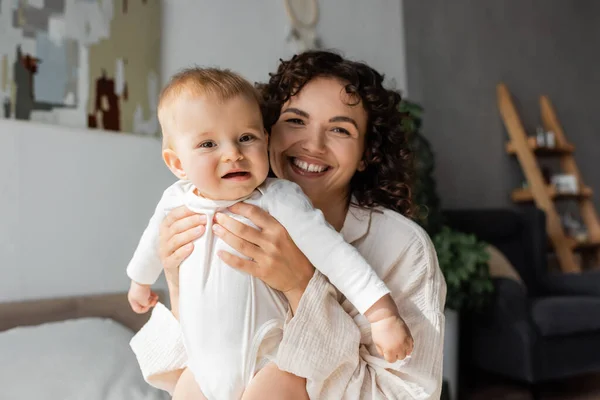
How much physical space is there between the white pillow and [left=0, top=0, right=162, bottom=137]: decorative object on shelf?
0.86 m

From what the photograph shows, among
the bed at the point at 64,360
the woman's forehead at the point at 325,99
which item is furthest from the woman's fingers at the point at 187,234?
the bed at the point at 64,360

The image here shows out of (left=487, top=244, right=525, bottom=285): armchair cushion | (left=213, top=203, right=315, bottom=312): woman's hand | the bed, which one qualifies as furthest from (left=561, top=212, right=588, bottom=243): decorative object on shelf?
(left=213, top=203, right=315, bottom=312): woman's hand

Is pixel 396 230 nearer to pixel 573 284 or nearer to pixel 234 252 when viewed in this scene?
pixel 234 252

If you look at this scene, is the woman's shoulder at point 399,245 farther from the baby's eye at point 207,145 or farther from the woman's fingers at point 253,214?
the baby's eye at point 207,145

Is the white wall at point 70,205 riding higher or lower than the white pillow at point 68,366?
higher

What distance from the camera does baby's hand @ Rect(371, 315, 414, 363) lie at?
92 centimetres

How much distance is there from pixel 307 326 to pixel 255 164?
0.31 m

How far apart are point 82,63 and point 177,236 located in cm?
155

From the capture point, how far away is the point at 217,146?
3.37 ft

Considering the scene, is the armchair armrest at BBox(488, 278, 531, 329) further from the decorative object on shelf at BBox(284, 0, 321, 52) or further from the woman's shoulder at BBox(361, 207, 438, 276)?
the woman's shoulder at BBox(361, 207, 438, 276)

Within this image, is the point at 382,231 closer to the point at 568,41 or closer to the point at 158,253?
the point at 158,253

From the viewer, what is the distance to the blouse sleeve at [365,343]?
98cm

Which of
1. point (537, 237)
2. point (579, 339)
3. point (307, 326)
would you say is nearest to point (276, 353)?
point (307, 326)

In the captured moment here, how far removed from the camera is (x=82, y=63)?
2.31 meters
